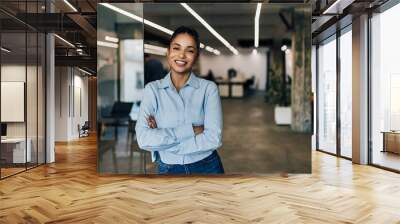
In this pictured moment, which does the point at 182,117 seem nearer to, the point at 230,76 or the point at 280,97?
the point at 230,76

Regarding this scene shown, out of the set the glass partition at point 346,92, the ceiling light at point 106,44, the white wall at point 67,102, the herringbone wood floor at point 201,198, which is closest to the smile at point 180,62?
the ceiling light at point 106,44

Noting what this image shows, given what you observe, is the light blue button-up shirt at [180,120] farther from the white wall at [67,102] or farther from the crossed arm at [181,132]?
the white wall at [67,102]

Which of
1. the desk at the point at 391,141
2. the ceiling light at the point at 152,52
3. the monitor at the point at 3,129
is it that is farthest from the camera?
the desk at the point at 391,141

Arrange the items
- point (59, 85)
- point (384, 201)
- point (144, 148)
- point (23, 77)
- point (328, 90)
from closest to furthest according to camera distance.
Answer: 1. point (384, 201)
2. point (144, 148)
3. point (23, 77)
4. point (328, 90)
5. point (59, 85)

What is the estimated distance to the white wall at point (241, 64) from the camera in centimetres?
605

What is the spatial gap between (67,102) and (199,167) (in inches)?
400

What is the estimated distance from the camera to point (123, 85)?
20.0ft

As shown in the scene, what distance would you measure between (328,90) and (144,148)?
6.00 metres

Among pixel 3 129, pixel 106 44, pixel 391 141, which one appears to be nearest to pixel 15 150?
pixel 3 129

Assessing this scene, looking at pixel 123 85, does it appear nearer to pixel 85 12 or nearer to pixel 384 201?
pixel 85 12

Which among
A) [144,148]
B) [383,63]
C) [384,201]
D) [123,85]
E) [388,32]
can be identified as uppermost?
[388,32]

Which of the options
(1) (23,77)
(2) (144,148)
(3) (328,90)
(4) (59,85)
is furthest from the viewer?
(4) (59,85)

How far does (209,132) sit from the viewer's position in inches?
232

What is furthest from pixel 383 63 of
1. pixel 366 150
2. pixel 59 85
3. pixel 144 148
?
pixel 59 85
